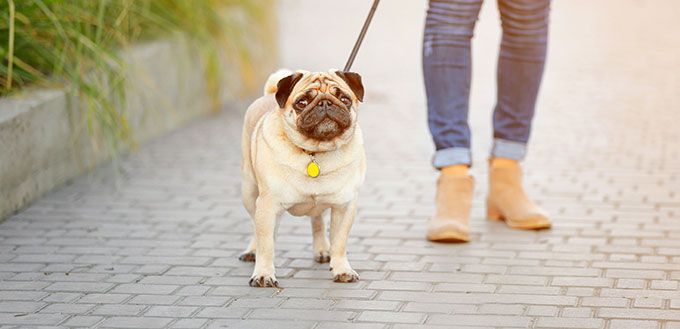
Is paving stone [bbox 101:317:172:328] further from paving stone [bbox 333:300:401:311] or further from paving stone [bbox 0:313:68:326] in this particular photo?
paving stone [bbox 333:300:401:311]

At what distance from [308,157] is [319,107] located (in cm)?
25

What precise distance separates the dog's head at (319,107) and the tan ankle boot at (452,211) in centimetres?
96

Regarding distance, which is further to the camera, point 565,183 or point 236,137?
point 236,137

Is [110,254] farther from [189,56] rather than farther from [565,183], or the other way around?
[189,56]

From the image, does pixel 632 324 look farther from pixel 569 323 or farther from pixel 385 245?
pixel 385 245

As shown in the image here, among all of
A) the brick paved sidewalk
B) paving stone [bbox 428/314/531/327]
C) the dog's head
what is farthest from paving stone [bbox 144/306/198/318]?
paving stone [bbox 428/314/531/327]

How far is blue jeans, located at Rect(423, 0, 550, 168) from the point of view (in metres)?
4.32

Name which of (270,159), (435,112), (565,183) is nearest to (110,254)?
(270,159)

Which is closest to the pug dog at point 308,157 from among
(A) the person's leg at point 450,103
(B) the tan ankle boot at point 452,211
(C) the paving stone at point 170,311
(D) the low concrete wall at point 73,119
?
(C) the paving stone at point 170,311

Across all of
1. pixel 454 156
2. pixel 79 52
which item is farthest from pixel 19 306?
pixel 79 52

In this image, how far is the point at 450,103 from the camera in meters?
4.38

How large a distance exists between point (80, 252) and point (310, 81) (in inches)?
55.8

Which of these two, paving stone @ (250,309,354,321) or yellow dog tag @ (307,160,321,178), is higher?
yellow dog tag @ (307,160,321,178)

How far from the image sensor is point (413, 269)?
3.91m
